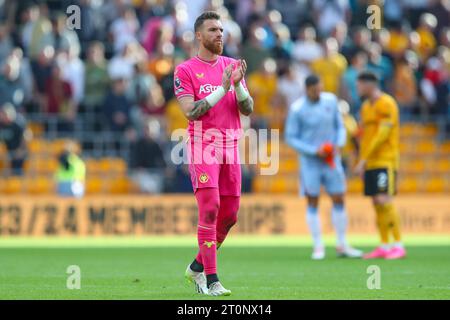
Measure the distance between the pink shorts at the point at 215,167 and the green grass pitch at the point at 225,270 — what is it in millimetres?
1073

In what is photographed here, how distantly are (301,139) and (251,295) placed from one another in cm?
700

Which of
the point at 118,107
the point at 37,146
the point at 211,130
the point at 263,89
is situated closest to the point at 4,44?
the point at 37,146

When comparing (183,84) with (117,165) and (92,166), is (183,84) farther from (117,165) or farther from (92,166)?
(92,166)

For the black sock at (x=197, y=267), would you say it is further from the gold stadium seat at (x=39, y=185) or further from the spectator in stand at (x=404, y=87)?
the spectator in stand at (x=404, y=87)

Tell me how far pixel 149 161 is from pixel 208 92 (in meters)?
13.9

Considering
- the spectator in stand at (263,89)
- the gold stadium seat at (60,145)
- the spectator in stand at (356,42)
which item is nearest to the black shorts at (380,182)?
the spectator in stand at (263,89)

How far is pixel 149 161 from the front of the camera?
84.0 feet

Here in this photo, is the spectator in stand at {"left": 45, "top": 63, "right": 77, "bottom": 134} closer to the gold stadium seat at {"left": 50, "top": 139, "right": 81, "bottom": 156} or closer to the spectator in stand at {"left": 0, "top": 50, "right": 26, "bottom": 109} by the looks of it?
the gold stadium seat at {"left": 50, "top": 139, "right": 81, "bottom": 156}

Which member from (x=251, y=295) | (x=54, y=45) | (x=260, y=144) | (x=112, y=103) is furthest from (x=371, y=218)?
(x=251, y=295)

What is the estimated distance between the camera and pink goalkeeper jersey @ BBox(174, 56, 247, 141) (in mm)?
11688

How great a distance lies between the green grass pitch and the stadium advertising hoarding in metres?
1.75

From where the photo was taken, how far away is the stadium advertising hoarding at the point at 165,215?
A: 24.3 m

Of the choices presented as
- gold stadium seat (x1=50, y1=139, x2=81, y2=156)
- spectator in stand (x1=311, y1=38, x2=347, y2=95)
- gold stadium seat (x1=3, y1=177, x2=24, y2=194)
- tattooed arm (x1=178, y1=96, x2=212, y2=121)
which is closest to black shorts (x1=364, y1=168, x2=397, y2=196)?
tattooed arm (x1=178, y1=96, x2=212, y2=121)
